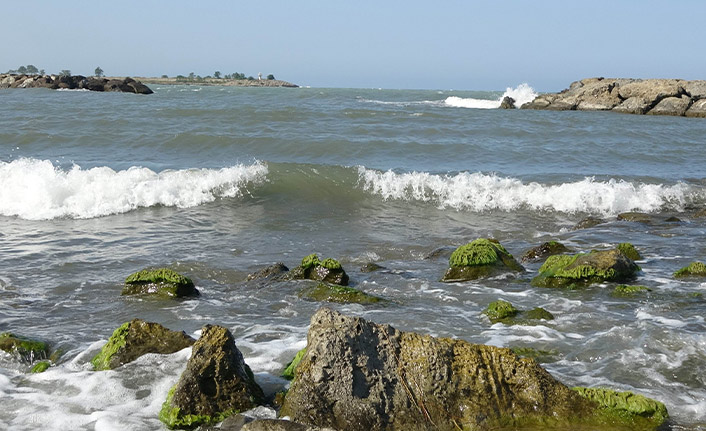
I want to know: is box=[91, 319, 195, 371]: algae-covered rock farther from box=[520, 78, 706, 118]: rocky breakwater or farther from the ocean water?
box=[520, 78, 706, 118]: rocky breakwater

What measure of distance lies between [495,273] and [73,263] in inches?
208

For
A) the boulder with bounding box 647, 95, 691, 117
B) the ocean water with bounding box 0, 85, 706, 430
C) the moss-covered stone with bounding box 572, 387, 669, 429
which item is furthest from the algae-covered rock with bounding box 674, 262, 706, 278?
the boulder with bounding box 647, 95, 691, 117

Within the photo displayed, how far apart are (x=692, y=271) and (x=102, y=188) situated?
34.9 feet

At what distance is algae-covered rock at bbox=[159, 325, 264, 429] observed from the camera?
4.02 m

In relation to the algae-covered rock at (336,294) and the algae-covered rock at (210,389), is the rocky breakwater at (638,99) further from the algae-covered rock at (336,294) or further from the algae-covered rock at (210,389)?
the algae-covered rock at (210,389)

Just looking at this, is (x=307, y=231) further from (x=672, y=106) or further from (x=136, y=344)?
(x=672, y=106)

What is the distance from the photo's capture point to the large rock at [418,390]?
151 inches

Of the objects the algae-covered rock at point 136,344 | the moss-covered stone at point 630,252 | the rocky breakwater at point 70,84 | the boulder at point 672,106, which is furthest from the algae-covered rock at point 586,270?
the rocky breakwater at point 70,84

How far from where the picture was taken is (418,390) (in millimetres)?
3945

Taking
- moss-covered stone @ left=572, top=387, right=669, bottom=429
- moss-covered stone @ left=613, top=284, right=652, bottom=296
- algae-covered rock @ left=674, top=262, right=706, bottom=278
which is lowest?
moss-covered stone @ left=613, top=284, right=652, bottom=296

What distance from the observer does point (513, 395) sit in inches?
158

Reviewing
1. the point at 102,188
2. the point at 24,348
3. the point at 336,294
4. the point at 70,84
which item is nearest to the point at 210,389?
the point at 24,348

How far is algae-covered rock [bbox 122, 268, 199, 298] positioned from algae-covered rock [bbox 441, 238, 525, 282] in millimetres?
2867

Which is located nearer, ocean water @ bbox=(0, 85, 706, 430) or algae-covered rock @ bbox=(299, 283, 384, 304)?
ocean water @ bbox=(0, 85, 706, 430)
